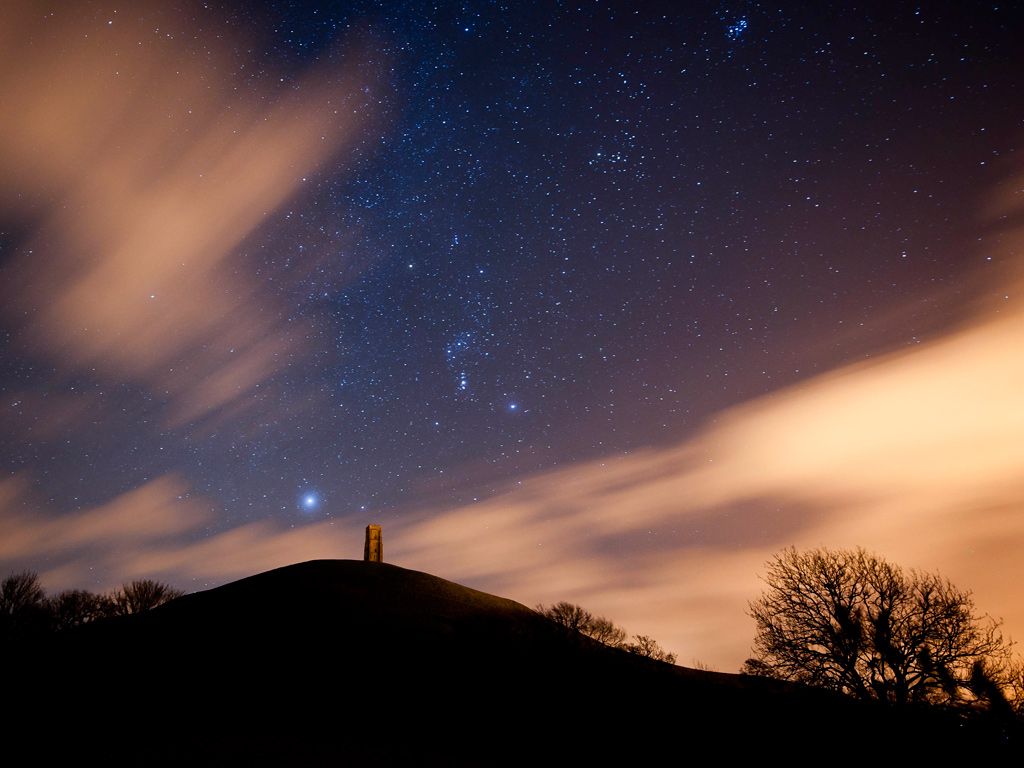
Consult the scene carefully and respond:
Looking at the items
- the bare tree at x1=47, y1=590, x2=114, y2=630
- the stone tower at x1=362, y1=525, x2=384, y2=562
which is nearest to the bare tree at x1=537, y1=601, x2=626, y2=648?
the stone tower at x1=362, y1=525, x2=384, y2=562

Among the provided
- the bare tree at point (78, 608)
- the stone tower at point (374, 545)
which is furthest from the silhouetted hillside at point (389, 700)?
the bare tree at point (78, 608)

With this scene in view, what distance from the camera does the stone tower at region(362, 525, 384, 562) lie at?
142ft

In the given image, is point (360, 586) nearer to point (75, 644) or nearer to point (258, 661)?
point (258, 661)

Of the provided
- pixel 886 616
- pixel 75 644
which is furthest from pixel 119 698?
pixel 886 616

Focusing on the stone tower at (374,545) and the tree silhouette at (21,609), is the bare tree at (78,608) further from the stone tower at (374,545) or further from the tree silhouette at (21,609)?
the stone tower at (374,545)

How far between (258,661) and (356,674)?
4758mm

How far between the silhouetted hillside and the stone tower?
1190cm

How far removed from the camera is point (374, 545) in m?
44.1

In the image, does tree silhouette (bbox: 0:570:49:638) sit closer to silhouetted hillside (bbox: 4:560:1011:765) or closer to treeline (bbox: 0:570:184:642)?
treeline (bbox: 0:570:184:642)

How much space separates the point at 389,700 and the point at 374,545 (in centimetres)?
2486

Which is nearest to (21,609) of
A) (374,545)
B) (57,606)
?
(57,606)

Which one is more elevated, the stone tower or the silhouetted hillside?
the stone tower

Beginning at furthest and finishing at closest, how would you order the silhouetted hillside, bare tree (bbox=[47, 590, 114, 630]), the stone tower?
bare tree (bbox=[47, 590, 114, 630]) → the stone tower → the silhouetted hillside

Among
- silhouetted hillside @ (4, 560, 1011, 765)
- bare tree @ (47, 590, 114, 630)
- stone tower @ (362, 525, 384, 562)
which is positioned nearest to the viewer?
silhouetted hillside @ (4, 560, 1011, 765)
